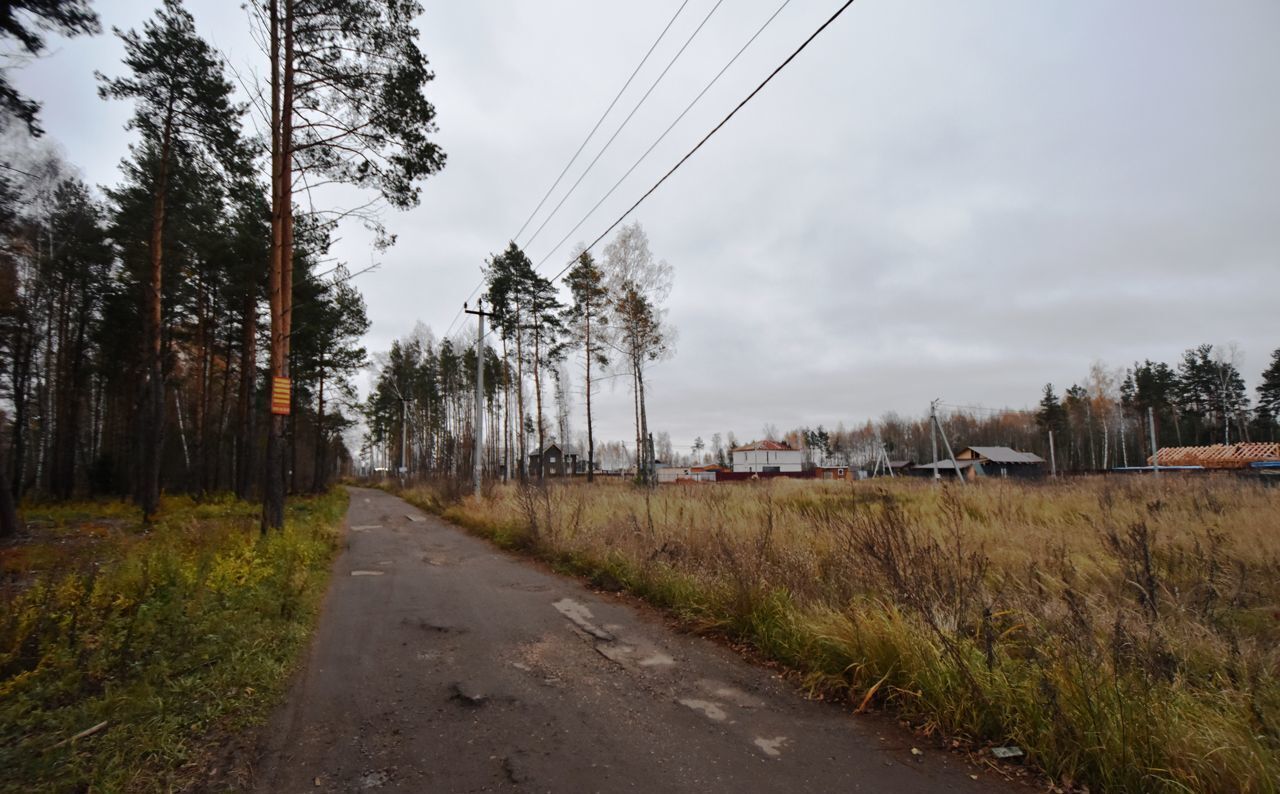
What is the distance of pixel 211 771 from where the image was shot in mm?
3127

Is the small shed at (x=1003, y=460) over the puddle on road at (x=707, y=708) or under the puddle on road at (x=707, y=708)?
under

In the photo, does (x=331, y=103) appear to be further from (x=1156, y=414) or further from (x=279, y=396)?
(x=1156, y=414)

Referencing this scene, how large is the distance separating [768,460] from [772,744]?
83.5 meters

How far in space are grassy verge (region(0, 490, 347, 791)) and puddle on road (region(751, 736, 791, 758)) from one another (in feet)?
10.5

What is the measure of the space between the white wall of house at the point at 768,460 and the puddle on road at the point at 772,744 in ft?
267

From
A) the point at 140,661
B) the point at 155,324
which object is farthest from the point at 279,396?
the point at 155,324

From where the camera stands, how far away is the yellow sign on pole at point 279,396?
10.1m

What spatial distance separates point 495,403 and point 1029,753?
47.0 m

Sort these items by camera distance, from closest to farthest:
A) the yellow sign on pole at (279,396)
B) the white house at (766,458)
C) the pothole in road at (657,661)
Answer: the pothole in road at (657,661) < the yellow sign on pole at (279,396) < the white house at (766,458)

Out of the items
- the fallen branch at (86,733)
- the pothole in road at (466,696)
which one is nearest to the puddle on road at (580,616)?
the pothole in road at (466,696)

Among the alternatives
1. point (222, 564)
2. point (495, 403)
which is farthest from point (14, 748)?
point (495, 403)

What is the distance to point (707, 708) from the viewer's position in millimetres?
3965

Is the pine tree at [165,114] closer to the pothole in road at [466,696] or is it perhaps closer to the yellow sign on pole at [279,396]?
→ the yellow sign on pole at [279,396]

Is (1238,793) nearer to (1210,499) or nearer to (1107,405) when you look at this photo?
(1210,499)
